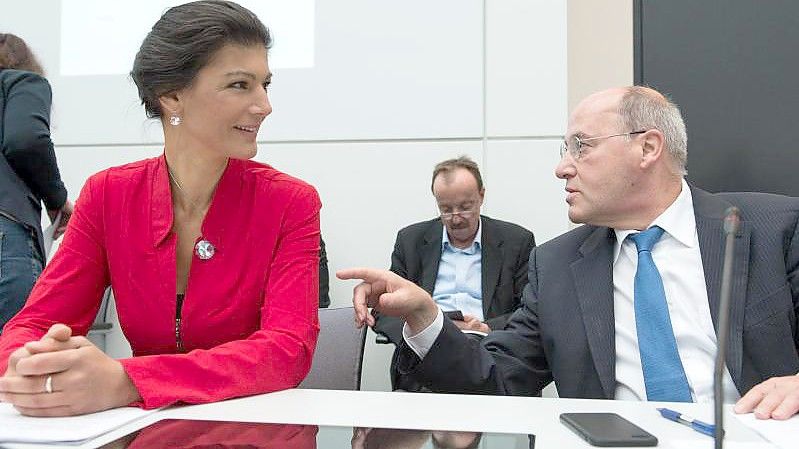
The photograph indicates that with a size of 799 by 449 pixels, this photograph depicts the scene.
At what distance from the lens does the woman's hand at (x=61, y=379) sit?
1052mm

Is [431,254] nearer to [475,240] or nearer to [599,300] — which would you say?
[475,240]

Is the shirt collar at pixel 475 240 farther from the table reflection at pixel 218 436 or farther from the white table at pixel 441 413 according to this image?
the table reflection at pixel 218 436

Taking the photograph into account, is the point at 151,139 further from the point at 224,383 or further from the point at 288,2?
the point at 224,383

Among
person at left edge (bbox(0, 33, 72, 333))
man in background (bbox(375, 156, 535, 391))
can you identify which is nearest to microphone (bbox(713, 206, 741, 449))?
person at left edge (bbox(0, 33, 72, 333))

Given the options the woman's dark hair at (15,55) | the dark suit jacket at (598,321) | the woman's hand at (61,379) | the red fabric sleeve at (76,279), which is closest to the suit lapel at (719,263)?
the dark suit jacket at (598,321)

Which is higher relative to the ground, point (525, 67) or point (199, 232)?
point (525, 67)

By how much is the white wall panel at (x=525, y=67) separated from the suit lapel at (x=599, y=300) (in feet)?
6.03

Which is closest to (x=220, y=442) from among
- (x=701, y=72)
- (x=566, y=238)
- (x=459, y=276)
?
(x=566, y=238)

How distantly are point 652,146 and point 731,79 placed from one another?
2152mm

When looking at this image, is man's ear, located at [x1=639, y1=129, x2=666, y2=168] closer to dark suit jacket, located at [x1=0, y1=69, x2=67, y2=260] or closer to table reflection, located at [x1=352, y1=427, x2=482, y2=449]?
table reflection, located at [x1=352, y1=427, x2=482, y2=449]

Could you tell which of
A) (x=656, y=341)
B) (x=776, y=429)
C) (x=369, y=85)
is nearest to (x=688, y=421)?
(x=776, y=429)

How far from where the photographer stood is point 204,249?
4.77 feet

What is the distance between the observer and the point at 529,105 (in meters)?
3.46

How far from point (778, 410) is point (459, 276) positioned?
7.55ft
